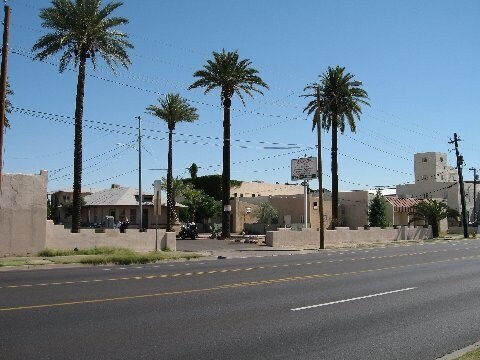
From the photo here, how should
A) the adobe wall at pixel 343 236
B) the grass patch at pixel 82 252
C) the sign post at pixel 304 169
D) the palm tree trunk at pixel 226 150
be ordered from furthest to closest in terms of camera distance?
the sign post at pixel 304 169 → the palm tree trunk at pixel 226 150 → the adobe wall at pixel 343 236 → the grass patch at pixel 82 252

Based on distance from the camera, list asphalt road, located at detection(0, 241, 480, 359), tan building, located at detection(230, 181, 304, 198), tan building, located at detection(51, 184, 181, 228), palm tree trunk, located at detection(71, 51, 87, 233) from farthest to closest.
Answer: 1. tan building, located at detection(230, 181, 304, 198)
2. tan building, located at detection(51, 184, 181, 228)
3. palm tree trunk, located at detection(71, 51, 87, 233)
4. asphalt road, located at detection(0, 241, 480, 359)

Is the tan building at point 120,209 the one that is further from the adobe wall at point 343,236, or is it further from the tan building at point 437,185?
the tan building at point 437,185

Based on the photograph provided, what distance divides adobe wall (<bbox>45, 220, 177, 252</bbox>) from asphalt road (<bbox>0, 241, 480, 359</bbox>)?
10.8 meters

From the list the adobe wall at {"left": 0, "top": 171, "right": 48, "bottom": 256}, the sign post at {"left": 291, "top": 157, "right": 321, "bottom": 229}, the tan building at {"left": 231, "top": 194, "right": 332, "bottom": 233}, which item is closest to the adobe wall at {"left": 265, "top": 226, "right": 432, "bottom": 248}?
the sign post at {"left": 291, "top": 157, "right": 321, "bottom": 229}

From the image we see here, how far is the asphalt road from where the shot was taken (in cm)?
811

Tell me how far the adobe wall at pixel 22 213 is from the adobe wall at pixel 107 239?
1.21m

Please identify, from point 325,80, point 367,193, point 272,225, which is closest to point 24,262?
point 325,80

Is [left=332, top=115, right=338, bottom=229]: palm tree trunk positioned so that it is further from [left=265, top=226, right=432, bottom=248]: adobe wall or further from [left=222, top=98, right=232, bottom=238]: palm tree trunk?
[left=222, top=98, right=232, bottom=238]: palm tree trunk

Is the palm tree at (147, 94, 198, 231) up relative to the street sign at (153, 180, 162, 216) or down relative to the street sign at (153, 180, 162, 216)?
up

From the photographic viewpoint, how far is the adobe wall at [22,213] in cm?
2627

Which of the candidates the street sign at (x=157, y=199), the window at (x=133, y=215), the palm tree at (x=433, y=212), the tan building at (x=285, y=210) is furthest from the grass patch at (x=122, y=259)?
the window at (x=133, y=215)

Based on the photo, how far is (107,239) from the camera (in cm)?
3125

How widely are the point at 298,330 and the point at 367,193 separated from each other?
59.8m

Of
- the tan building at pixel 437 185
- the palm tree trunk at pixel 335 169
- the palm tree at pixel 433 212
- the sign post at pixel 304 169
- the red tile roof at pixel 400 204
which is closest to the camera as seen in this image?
the palm tree trunk at pixel 335 169
